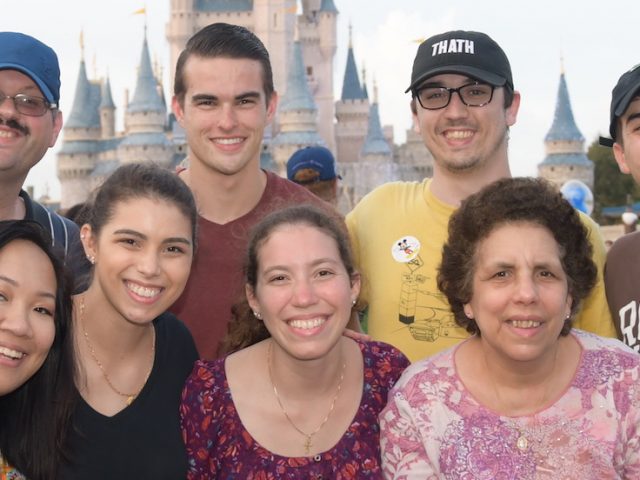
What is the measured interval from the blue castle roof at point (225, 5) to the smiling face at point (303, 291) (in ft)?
163

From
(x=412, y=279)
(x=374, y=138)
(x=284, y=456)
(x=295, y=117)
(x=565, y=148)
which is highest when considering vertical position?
(x=295, y=117)

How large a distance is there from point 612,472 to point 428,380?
1.52 feet

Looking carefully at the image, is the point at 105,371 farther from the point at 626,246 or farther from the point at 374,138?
the point at 374,138

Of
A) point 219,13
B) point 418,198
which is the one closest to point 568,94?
point 219,13

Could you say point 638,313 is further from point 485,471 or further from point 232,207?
point 232,207

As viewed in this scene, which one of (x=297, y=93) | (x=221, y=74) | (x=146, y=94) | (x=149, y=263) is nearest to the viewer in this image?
(x=149, y=263)

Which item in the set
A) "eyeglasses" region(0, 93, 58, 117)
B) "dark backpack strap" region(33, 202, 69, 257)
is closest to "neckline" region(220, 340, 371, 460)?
"dark backpack strap" region(33, 202, 69, 257)

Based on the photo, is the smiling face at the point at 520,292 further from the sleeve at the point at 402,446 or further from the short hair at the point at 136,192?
the short hair at the point at 136,192

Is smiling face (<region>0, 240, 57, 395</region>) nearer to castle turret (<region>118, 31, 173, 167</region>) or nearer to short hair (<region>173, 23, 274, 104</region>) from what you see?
short hair (<region>173, 23, 274, 104</region>)

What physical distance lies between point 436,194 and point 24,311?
4.69 feet

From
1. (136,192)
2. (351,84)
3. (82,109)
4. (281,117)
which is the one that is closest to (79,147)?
(82,109)

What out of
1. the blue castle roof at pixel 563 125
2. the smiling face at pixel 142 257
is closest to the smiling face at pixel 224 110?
the smiling face at pixel 142 257

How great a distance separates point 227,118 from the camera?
10.9 ft

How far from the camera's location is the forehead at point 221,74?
10.9 feet
